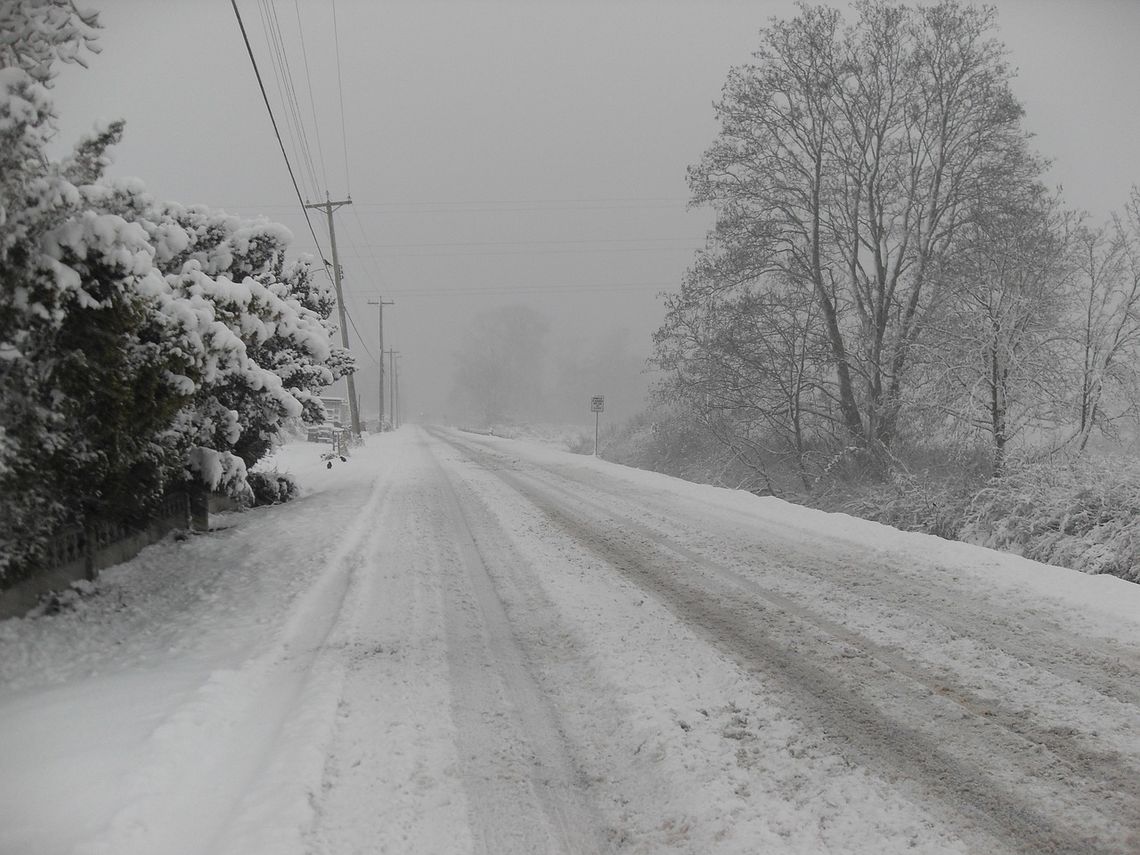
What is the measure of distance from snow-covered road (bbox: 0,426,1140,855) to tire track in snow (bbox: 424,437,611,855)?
12 mm

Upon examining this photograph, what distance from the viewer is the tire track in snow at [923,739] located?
2.34 m

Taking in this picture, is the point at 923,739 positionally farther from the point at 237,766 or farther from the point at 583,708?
the point at 237,766

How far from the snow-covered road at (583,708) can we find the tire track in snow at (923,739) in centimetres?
1

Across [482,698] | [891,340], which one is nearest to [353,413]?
[891,340]

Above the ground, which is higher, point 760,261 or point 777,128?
point 777,128

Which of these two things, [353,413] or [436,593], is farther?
[353,413]

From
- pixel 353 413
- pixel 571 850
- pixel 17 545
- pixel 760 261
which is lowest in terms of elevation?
pixel 571 850

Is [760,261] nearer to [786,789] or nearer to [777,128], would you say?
[777,128]

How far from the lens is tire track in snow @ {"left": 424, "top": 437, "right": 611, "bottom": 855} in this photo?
93.4 inches

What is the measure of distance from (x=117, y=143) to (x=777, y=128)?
599 inches

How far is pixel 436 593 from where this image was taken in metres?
5.39

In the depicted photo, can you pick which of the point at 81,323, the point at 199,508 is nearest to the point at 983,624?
the point at 81,323

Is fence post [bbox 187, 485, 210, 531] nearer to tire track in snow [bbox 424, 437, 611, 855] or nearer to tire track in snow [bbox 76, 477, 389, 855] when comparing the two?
tire track in snow [bbox 76, 477, 389, 855]

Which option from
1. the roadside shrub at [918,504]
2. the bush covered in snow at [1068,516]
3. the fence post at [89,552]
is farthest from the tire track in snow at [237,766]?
the roadside shrub at [918,504]
